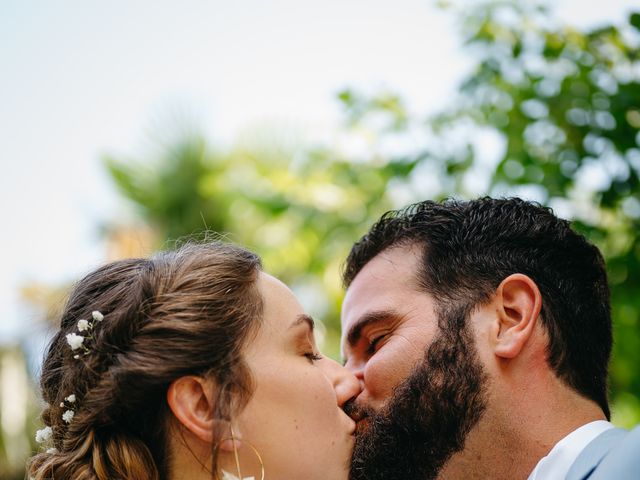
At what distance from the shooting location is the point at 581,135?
5.34 metres

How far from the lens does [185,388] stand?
3.16 meters

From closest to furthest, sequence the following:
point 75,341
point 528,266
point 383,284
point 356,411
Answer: point 75,341 → point 356,411 → point 528,266 → point 383,284

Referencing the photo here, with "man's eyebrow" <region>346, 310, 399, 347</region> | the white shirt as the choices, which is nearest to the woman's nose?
"man's eyebrow" <region>346, 310, 399, 347</region>

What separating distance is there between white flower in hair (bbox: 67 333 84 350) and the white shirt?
2.03 metres

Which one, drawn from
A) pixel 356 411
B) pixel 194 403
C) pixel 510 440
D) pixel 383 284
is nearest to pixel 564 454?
pixel 510 440

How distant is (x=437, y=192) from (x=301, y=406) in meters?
2.88

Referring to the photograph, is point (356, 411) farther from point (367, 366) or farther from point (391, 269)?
point (391, 269)

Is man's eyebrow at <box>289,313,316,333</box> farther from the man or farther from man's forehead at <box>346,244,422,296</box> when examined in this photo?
man's forehead at <box>346,244,422,296</box>

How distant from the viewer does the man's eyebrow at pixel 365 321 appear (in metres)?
4.02

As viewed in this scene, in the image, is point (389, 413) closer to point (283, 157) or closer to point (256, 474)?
point (256, 474)

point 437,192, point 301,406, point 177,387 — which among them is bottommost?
point 437,192

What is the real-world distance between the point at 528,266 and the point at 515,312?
0.94 ft

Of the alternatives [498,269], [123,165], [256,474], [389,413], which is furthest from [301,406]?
[123,165]

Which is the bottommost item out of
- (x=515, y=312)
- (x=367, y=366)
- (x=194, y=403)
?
(x=367, y=366)
